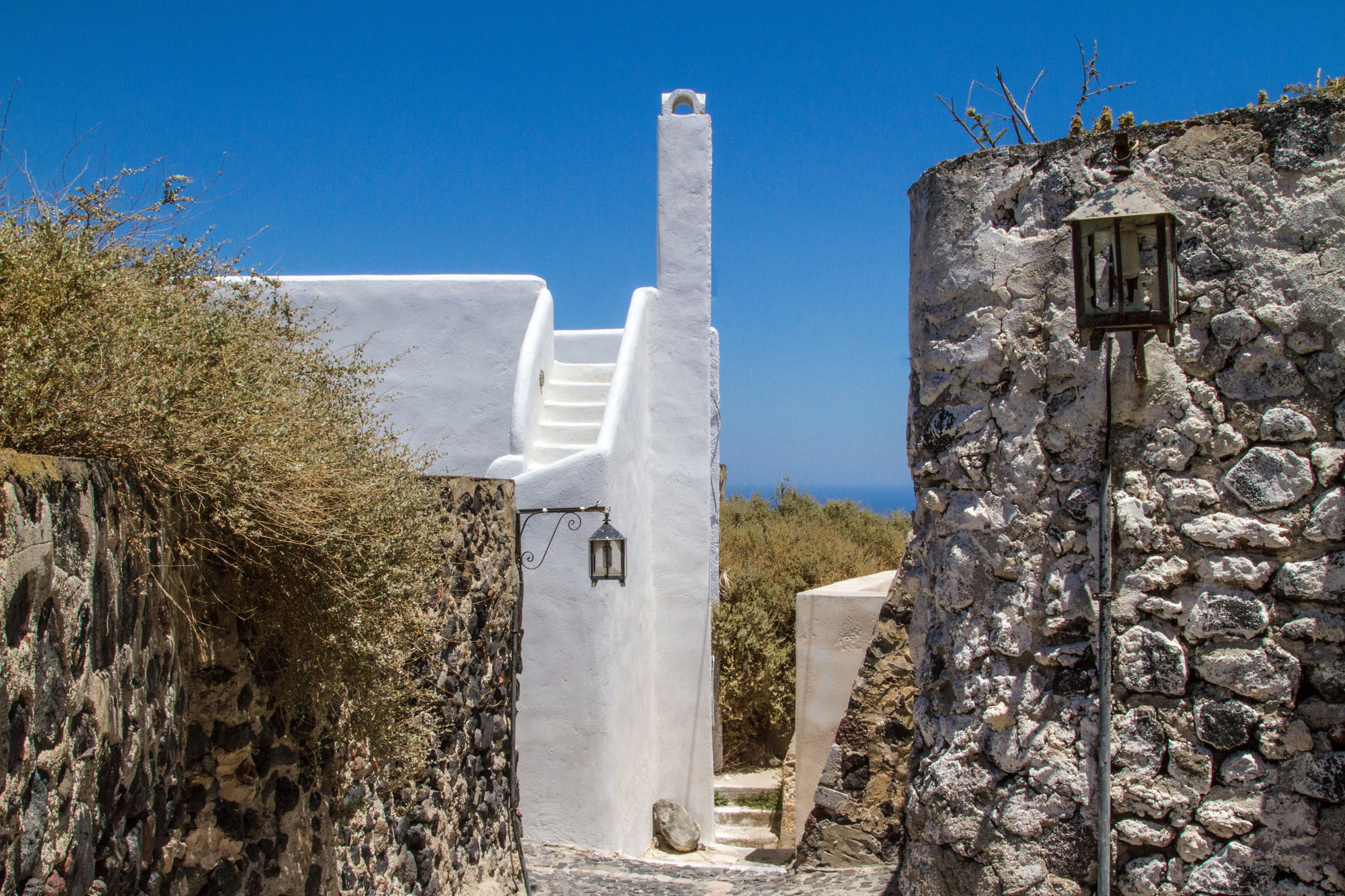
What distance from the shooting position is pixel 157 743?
9.37 ft

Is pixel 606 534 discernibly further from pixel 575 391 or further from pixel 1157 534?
pixel 1157 534

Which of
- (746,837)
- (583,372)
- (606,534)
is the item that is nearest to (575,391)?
(583,372)

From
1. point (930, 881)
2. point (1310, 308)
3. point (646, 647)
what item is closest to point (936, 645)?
point (930, 881)

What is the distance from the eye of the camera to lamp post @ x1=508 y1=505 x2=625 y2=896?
616 centimetres

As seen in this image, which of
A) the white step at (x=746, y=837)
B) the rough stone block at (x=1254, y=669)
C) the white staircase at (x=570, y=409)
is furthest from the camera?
the white step at (x=746, y=837)

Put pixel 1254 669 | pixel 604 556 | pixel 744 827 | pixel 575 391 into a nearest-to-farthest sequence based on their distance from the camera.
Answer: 1. pixel 1254 669
2. pixel 604 556
3. pixel 575 391
4. pixel 744 827

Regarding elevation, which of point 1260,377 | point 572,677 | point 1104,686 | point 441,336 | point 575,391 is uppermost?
point 441,336

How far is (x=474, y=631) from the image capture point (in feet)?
18.0

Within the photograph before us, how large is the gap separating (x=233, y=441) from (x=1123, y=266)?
8.67 feet

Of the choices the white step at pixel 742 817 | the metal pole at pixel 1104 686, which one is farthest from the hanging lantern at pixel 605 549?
the white step at pixel 742 817

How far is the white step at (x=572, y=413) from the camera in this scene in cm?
937

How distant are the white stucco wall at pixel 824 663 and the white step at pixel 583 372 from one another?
116 inches

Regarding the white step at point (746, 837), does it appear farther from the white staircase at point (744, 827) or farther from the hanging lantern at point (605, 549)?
the hanging lantern at point (605, 549)

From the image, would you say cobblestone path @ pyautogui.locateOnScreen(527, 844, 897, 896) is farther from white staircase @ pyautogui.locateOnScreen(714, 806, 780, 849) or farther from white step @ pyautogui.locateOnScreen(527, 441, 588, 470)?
white step @ pyautogui.locateOnScreen(527, 441, 588, 470)
